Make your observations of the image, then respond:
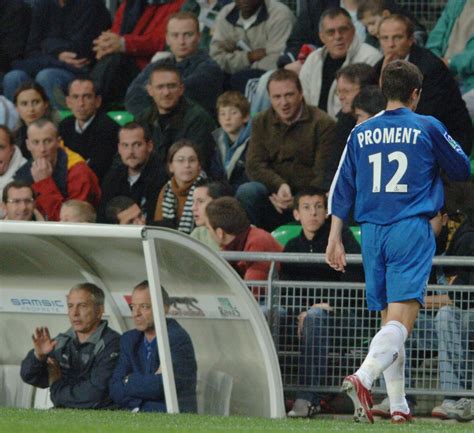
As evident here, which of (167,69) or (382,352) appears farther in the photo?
(167,69)

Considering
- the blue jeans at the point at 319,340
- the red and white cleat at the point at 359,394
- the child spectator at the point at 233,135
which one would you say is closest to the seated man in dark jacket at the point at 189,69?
the child spectator at the point at 233,135

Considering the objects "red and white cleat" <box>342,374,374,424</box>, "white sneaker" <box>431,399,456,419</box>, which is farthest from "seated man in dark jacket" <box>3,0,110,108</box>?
"red and white cleat" <box>342,374,374,424</box>

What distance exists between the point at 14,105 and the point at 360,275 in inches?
210

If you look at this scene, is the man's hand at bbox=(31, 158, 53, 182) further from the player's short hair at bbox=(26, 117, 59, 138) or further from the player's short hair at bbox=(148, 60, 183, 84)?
the player's short hair at bbox=(148, 60, 183, 84)

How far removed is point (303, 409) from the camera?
10.2 m

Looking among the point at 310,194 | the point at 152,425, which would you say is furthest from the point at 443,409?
the point at 152,425

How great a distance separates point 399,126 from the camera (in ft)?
26.1

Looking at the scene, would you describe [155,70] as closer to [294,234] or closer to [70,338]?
[294,234]

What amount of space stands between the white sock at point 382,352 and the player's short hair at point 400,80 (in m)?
1.30

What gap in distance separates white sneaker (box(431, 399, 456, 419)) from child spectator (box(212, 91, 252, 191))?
11.9ft

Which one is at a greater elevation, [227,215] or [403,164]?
[403,164]

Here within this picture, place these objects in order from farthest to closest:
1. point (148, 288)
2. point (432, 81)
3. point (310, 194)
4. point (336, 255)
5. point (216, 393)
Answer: point (432, 81) → point (310, 194) → point (148, 288) → point (216, 393) → point (336, 255)

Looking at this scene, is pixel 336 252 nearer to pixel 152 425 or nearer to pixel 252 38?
pixel 152 425

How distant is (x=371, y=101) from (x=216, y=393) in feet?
8.67
